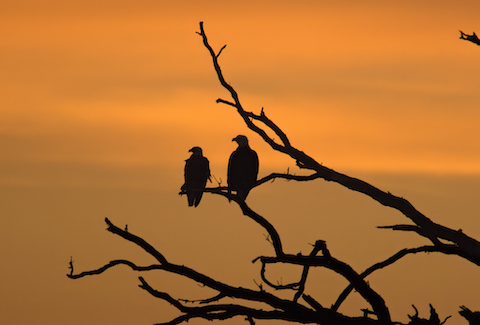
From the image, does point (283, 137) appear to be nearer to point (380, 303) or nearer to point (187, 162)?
point (380, 303)

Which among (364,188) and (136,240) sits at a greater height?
(364,188)

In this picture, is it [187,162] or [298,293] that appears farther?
[187,162]

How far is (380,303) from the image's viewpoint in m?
8.05

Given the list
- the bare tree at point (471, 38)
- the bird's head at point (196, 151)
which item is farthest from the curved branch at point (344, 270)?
the bird's head at point (196, 151)

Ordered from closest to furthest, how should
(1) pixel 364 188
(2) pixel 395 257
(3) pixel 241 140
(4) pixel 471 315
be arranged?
(4) pixel 471 315 → (2) pixel 395 257 → (1) pixel 364 188 → (3) pixel 241 140

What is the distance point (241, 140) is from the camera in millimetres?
15875

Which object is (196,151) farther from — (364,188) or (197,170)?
(364,188)

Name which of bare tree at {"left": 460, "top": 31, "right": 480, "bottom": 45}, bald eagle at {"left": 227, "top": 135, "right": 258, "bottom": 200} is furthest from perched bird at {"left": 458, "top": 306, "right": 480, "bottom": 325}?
bald eagle at {"left": 227, "top": 135, "right": 258, "bottom": 200}

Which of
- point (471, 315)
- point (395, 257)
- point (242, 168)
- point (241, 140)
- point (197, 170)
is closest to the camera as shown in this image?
point (471, 315)

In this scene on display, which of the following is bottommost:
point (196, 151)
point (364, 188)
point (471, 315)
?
point (471, 315)

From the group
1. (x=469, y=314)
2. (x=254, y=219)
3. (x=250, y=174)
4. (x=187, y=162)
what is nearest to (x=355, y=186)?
(x=254, y=219)

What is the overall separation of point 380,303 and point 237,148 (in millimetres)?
8063

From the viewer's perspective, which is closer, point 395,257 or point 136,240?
point 136,240

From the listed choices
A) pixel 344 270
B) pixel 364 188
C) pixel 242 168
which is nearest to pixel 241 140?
pixel 242 168
